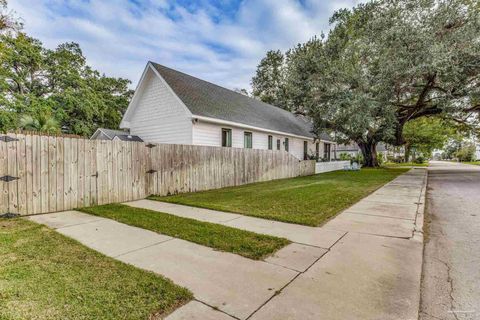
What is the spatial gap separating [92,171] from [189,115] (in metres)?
5.41

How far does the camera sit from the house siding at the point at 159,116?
12.0m

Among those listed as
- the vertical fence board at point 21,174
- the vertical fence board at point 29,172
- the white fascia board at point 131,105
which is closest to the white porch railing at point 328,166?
the white fascia board at point 131,105

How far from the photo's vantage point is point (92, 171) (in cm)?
653

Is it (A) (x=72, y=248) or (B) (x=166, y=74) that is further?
(B) (x=166, y=74)

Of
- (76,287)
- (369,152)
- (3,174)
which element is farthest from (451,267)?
(369,152)

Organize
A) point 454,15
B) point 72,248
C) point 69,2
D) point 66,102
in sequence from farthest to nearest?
point 66,102, point 454,15, point 69,2, point 72,248

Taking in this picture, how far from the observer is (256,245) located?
360 centimetres

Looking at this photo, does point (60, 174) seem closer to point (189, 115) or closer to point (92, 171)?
point (92, 171)

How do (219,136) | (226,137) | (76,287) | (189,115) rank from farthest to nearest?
(226,137)
(219,136)
(189,115)
(76,287)

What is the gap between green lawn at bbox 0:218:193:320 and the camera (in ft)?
6.63

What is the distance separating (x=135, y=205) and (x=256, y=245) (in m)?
4.37

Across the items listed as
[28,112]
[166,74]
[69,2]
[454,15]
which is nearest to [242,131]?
[166,74]

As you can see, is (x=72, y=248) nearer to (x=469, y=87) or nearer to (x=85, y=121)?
(x=469, y=87)

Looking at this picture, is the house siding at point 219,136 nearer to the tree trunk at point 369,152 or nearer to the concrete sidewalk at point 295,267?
the concrete sidewalk at point 295,267
